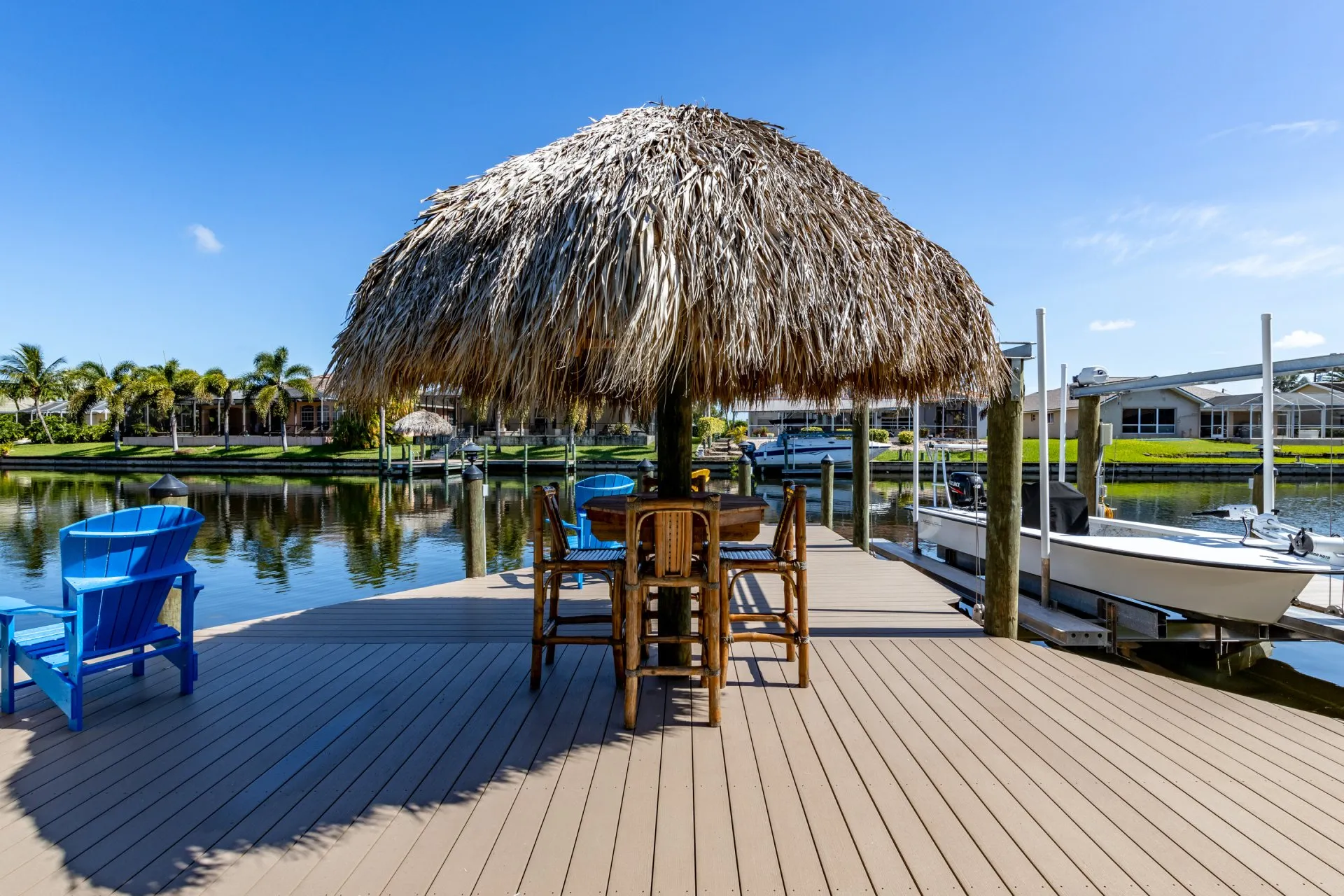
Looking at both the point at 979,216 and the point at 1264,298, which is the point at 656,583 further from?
the point at 979,216

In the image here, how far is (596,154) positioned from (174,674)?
3612mm

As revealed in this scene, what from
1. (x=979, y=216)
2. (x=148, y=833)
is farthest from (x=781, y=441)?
(x=148, y=833)

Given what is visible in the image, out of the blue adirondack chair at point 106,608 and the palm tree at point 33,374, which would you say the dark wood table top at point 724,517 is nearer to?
the blue adirondack chair at point 106,608

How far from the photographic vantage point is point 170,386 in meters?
37.8

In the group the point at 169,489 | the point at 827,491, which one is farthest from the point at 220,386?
the point at 169,489

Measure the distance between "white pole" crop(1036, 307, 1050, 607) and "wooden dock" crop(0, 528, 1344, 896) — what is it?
60.0 inches

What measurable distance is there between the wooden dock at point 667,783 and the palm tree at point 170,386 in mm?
43341

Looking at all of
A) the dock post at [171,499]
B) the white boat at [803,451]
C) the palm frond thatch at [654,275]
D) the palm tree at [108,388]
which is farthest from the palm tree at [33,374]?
the palm frond thatch at [654,275]

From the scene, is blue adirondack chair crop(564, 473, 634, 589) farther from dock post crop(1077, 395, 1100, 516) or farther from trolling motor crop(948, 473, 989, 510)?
dock post crop(1077, 395, 1100, 516)

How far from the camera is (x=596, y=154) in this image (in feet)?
9.74

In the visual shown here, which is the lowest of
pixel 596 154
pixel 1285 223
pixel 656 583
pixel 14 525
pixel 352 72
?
pixel 14 525

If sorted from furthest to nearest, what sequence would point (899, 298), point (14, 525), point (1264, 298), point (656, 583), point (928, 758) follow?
point (14, 525) → point (1264, 298) → point (899, 298) → point (656, 583) → point (928, 758)

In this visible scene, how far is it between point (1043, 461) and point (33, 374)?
63.0 metres

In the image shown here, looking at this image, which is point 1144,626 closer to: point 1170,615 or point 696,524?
point 1170,615
